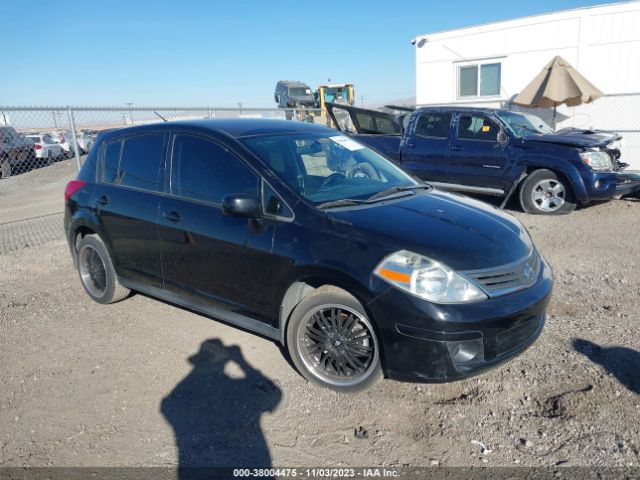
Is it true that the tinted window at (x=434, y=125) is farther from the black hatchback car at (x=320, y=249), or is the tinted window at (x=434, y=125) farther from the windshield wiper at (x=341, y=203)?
the windshield wiper at (x=341, y=203)

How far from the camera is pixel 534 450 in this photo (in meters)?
2.67

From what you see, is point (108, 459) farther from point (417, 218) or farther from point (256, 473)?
point (417, 218)

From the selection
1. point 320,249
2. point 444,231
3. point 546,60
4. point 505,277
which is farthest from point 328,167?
point 546,60

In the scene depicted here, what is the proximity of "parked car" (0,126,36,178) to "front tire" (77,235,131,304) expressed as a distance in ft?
33.7

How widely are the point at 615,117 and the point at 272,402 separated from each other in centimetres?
1381

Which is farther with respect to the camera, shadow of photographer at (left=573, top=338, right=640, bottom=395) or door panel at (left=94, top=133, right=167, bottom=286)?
door panel at (left=94, top=133, right=167, bottom=286)

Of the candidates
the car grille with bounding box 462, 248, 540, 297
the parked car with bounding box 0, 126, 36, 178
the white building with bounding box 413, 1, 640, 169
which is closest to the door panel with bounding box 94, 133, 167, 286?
→ the car grille with bounding box 462, 248, 540, 297

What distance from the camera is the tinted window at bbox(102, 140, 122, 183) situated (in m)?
4.55

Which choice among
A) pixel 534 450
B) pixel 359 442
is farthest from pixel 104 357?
pixel 534 450

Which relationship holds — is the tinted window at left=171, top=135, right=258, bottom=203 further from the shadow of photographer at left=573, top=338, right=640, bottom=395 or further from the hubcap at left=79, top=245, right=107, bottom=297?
the shadow of photographer at left=573, top=338, right=640, bottom=395

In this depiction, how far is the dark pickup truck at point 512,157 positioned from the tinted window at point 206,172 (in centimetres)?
503

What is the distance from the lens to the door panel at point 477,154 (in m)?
8.46

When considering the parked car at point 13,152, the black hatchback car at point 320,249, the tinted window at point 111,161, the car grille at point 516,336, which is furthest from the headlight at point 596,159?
the parked car at point 13,152

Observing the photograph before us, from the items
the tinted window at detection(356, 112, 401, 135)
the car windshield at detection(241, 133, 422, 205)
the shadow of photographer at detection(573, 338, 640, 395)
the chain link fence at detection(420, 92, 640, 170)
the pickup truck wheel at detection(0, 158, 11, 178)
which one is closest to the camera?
the shadow of photographer at detection(573, 338, 640, 395)
